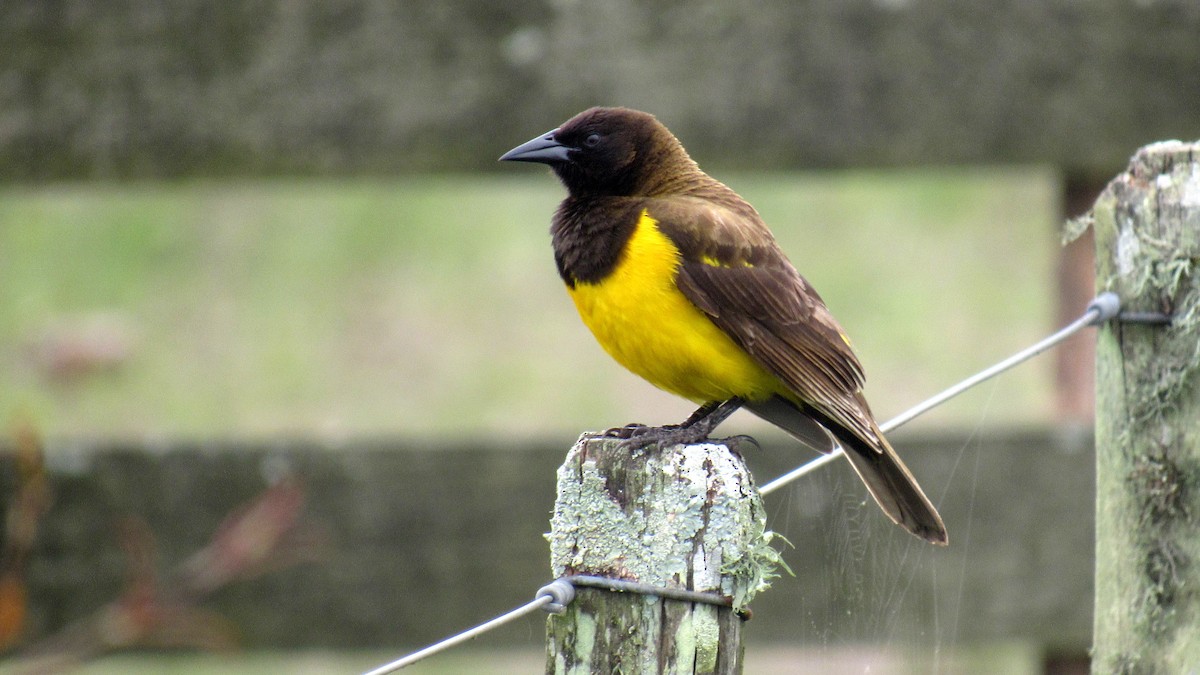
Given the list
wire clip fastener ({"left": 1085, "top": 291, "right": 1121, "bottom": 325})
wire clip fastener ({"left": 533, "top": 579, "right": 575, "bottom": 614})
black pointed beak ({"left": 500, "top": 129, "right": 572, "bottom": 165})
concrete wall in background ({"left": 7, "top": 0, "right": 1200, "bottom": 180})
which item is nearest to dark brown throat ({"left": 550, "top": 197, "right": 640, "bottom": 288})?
black pointed beak ({"left": 500, "top": 129, "right": 572, "bottom": 165})

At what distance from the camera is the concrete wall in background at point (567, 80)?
2750mm

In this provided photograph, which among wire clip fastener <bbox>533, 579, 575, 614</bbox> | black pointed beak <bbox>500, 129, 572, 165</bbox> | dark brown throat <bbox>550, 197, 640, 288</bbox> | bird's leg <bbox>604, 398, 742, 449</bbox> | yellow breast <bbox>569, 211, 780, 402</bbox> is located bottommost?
wire clip fastener <bbox>533, 579, 575, 614</bbox>

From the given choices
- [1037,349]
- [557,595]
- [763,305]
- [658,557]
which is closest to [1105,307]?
[1037,349]

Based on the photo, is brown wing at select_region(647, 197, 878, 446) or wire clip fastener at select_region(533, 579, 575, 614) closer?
wire clip fastener at select_region(533, 579, 575, 614)

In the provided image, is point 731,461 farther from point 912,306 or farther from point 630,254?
point 912,306

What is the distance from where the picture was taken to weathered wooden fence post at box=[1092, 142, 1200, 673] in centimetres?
205

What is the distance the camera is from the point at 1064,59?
2.91 metres

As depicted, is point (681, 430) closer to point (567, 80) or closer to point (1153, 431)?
point (1153, 431)

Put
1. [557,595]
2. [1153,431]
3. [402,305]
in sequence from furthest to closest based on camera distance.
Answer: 1. [402,305]
2. [1153,431]
3. [557,595]

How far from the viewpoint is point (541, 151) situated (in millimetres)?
2754

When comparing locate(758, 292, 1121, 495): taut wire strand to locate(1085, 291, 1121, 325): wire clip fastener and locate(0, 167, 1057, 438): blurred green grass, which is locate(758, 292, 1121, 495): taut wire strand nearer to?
locate(1085, 291, 1121, 325): wire clip fastener

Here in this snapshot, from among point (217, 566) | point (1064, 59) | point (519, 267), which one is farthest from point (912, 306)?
point (217, 566)

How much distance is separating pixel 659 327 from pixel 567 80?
2.04 ft

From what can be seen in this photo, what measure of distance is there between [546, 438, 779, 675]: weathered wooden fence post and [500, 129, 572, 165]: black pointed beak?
1.16 m
